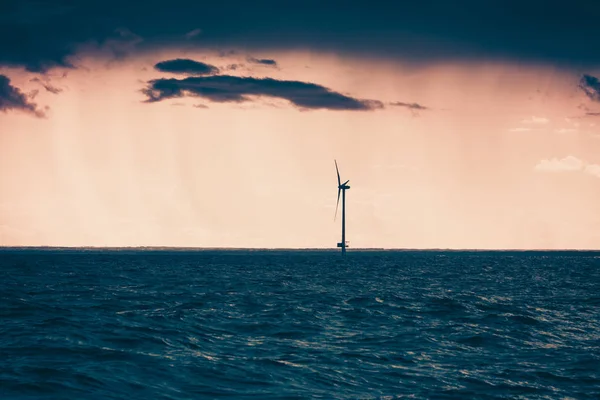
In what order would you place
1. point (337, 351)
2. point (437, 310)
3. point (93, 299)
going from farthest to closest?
point (93, 299) < point (437, 310) < point (337, 351)

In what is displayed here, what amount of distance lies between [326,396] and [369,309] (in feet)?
76.5

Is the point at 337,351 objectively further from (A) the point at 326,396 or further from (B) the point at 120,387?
(B) the point at 120,387

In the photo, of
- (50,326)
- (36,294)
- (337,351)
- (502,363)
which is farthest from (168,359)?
(36,294)

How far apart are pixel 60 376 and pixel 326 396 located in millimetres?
8808

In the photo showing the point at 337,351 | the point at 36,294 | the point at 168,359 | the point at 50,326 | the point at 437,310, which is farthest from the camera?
the point at 36,294

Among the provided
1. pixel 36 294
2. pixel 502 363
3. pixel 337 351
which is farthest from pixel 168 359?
pixel 36 294

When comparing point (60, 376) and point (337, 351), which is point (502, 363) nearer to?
point (337, 351)

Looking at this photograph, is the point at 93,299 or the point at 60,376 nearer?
the point at 60,376

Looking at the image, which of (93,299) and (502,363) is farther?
(93,299)

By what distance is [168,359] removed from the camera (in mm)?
24719

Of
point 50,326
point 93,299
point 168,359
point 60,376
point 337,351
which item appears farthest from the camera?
point 93,299

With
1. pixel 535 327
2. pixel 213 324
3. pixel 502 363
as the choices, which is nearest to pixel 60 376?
pixel 213 324

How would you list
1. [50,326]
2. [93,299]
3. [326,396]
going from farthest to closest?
[93,299] < [50,326] < [326,396]

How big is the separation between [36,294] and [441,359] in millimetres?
35677
